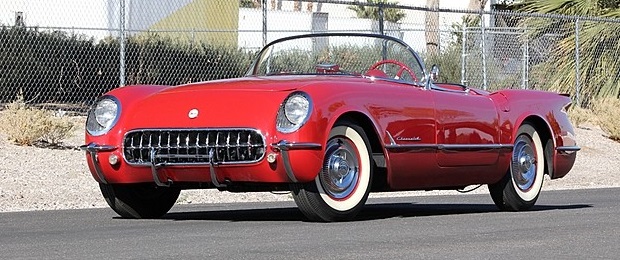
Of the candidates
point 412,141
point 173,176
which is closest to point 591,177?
point 412,141

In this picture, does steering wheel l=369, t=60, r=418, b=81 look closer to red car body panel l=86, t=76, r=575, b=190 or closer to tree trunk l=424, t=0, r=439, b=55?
red car body panel l=86, t=76, r=575, b=190

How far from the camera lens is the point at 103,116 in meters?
8.98

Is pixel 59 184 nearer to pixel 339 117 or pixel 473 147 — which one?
pixel 473 147

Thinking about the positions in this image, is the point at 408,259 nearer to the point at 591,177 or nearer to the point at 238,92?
the point at 238,92

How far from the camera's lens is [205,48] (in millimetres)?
19219

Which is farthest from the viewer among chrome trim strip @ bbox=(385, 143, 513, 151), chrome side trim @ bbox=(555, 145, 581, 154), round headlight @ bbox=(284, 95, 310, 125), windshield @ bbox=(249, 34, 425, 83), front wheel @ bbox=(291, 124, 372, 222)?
chrome side trim @ bbox=(555, 145, 581, 154)

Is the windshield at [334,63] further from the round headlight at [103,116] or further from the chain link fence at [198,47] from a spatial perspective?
the chain link fence at [198,47]

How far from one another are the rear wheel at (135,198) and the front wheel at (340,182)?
124 cm

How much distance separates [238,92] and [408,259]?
266 cm

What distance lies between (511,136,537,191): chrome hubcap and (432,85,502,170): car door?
1.39 feet

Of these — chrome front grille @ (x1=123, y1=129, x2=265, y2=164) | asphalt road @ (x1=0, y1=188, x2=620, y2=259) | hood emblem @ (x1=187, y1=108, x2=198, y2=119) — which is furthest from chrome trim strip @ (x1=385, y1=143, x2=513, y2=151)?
hood emblem @ (x1=187, y1=108, x2=198, y2=119)

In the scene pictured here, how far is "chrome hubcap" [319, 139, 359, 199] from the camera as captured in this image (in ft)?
27.9

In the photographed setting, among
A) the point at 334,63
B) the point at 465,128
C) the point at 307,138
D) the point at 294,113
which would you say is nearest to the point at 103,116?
the point at 294,113

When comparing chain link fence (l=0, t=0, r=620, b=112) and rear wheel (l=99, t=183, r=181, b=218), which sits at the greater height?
chain link fence (l=0, t=0, r=620, b=112)
